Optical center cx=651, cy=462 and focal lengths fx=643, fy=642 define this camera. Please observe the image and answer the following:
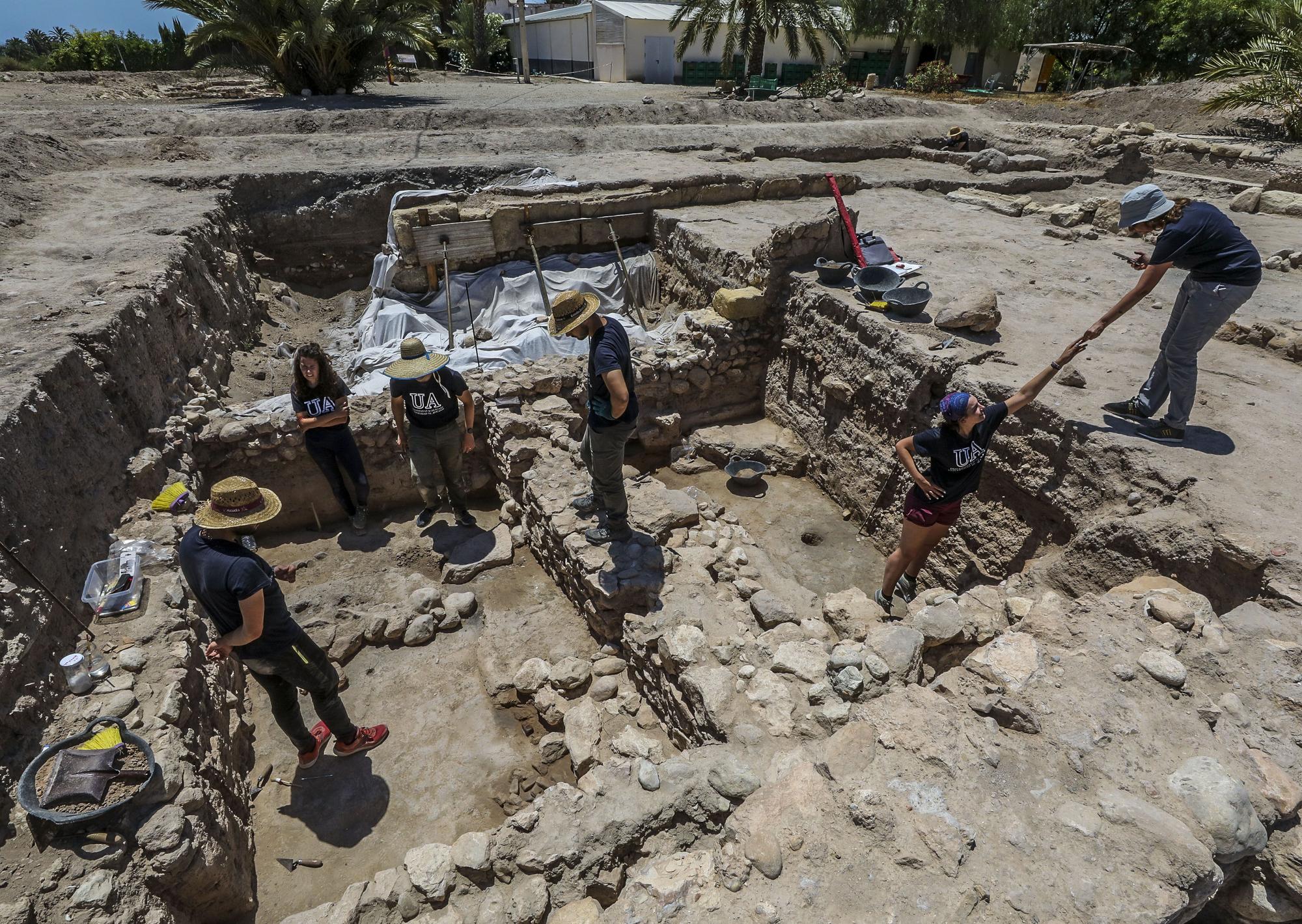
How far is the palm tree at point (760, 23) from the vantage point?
17938 mm

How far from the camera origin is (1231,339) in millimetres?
6168

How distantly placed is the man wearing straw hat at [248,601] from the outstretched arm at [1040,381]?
4498 millimetres

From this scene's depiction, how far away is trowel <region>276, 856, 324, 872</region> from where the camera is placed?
3570mm

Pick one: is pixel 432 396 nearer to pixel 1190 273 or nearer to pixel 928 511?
pixel 928 511

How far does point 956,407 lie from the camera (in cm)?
404

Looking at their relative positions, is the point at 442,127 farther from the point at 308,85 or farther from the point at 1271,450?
the point at 1271,450

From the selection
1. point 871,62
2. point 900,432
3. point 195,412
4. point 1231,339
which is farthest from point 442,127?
point 871,62

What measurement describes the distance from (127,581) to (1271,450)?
779 cm

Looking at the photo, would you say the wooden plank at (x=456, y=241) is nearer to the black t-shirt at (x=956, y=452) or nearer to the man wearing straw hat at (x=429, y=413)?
the man wearing straw hat at (x=429, y=413)

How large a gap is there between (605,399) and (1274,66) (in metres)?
16.5

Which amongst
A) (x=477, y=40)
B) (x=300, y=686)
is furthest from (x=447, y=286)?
(x=477, y=40)

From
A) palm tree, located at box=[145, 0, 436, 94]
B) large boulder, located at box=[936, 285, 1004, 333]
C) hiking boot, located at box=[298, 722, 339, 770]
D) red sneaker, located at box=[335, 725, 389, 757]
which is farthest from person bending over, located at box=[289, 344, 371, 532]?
palm tree, located at box=[145, 0, 436, 94]

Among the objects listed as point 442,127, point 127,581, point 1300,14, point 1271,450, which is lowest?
point 127,581

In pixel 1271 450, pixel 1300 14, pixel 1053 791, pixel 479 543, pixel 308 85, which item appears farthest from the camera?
pixel 308 85
